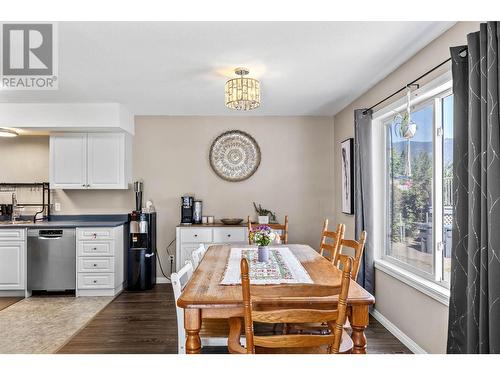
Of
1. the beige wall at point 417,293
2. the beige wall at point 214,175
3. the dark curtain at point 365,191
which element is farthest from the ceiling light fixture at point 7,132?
the beige wall at point 417,293

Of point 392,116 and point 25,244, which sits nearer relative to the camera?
point 392,116

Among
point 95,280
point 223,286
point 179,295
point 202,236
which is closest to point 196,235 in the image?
point 202,236

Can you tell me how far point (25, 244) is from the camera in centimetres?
416

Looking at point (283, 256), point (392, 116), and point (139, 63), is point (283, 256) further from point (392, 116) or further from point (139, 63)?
point (139, 63)

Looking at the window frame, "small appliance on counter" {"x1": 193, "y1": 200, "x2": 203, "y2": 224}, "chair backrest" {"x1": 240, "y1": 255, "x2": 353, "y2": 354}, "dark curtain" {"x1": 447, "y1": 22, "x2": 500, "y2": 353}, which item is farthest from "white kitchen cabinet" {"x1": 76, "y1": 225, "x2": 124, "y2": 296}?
"dark curtain" {"x1": 447, "y1": 22, "x2": 500, "y2": 353}

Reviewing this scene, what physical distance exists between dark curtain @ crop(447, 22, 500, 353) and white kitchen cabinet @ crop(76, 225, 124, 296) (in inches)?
144

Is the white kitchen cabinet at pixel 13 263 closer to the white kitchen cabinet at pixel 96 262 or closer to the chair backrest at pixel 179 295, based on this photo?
the white kitchen cabinet at pixel 96 262

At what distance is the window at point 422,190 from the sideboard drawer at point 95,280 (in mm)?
3278

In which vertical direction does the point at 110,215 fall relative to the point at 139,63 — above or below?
below

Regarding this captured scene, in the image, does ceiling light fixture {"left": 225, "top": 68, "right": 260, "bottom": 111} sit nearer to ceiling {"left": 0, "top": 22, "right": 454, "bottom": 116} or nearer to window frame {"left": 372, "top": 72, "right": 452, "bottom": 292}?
ceiling {"left": 0, "top": 22, "right": 454, "bottom": 116}

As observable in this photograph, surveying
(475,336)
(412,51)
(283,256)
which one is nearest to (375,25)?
(412,51)

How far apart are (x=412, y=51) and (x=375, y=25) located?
588 millimetres

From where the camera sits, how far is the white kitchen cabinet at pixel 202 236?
450 cm
